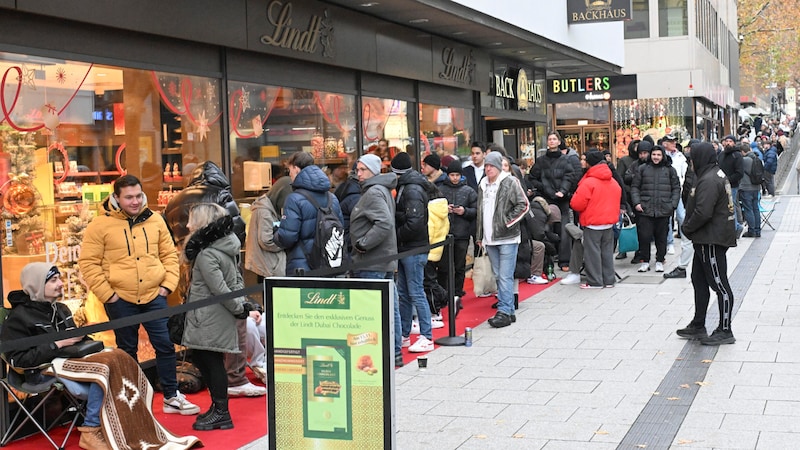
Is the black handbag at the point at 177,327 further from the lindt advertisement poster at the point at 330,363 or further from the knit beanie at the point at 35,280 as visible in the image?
the lindt advertisement poster at the point at 330,363

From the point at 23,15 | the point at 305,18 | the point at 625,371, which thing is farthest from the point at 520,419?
the point at 305,18

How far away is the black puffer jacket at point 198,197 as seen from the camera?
31.2 ft

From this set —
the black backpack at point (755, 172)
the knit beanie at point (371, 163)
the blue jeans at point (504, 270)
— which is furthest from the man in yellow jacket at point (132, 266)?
the black backpack at point (755, 172)

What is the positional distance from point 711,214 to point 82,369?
5.99 m

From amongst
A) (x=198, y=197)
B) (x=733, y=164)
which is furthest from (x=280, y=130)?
(x=733, y=164)

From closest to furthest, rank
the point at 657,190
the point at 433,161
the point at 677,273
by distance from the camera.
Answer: the point at 433,161, the point at 677,273, the point at 657,190

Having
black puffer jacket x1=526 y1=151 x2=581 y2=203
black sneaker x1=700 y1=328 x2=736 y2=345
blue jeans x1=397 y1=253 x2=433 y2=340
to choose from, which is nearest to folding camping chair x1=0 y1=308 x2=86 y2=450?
blue jeans x1=397 y1=253 x2=433 y2=340

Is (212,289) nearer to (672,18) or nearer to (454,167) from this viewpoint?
(454,167)

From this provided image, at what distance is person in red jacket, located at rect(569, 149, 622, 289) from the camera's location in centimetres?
1421

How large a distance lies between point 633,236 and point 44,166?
10133 mm

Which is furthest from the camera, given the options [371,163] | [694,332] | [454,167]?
[454,167]

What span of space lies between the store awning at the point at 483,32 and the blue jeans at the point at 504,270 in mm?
3083

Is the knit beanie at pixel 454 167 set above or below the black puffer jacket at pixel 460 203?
above

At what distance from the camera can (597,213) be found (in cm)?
1417
